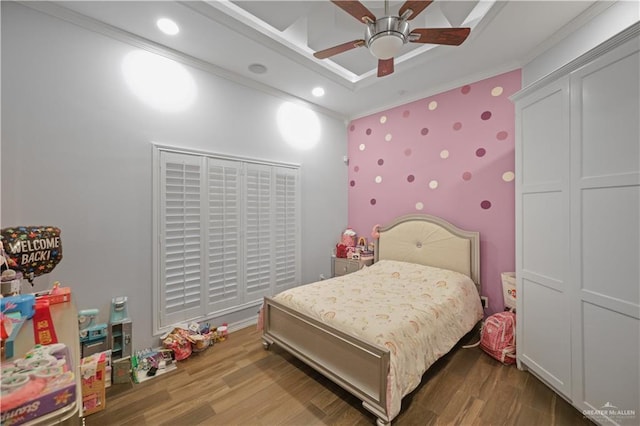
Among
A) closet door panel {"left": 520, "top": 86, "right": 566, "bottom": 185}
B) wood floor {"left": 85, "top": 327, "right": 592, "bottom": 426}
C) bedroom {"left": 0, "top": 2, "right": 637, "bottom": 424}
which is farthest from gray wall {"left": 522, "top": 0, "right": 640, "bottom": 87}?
wood floor {"left": 85, "top": 327, "right": 592, "bottom": 426}

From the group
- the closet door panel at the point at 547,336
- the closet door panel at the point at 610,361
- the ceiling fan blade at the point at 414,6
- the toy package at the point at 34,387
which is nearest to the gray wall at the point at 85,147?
the toy package at the point at 34,387

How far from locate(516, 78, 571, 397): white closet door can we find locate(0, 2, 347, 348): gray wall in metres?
2.96

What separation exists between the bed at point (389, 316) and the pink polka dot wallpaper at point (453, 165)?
238mm

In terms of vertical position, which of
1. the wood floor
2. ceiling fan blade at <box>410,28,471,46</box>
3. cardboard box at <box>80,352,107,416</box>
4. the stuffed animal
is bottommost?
the wood floor

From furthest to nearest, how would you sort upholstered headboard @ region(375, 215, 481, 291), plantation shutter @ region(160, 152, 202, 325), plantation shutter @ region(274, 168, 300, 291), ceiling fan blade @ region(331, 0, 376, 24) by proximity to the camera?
1. plantation shutter @ region(274, 168, 300, 291)
2. upholstered headboard @ region(375, 215, 481, 291)
3. plantation shutter @ region(160, 152, 202, 325)
4. ceiling fan blade @ region(331, 0, 376, 24)

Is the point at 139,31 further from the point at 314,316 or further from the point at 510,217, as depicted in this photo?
the point at 510,217

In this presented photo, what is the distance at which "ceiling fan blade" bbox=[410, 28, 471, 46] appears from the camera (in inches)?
67.9

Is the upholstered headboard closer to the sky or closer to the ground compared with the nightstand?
closer to the sky

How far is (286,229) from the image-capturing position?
3.46 m

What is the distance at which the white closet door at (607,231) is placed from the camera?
4.73 ft

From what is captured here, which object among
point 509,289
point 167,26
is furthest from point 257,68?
point 509,289

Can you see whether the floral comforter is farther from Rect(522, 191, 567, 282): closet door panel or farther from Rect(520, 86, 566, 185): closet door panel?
Rect(520, 86, 566, 185): closet door panel

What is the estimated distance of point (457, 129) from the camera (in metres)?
3.15

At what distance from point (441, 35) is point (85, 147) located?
9.42ft
